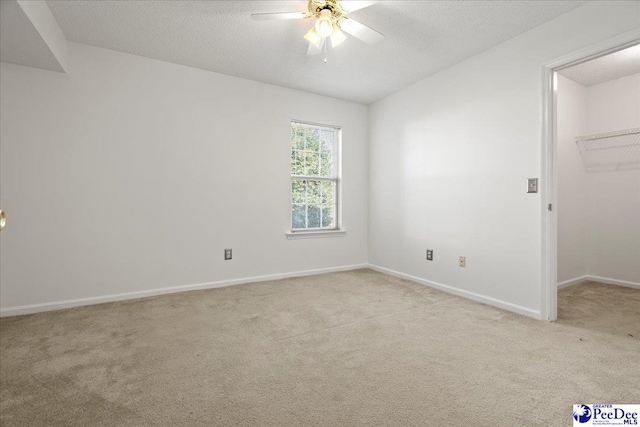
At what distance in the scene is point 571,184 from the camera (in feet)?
11.9

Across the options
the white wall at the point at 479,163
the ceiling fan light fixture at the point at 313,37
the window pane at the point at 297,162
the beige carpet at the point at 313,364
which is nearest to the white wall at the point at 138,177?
the window pane at the point at 297,162

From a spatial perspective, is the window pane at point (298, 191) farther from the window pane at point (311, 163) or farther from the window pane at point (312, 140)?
the window pane at point (312, 140)

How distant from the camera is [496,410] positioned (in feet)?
4.43

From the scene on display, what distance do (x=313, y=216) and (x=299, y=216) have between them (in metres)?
0.22

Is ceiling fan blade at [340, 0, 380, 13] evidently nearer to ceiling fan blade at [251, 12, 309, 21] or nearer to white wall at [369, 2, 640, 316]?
ceiling fan blade at [251, 12, 309, 21]

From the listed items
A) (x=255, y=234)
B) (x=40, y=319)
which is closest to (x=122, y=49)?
(x=255, y=234)

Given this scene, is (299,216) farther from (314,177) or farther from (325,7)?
(325,7)

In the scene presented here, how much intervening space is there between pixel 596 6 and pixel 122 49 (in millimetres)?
3992

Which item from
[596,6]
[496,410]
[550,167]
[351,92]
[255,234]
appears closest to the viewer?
[496,410]

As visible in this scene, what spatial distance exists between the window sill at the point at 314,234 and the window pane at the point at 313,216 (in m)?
0.14

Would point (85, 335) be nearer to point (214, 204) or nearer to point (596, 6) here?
point (214, 204)

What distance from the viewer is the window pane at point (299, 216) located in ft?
13.1

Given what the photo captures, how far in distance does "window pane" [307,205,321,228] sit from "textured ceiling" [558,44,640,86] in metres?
3.09

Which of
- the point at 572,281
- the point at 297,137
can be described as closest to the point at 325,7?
the point at 297,137
